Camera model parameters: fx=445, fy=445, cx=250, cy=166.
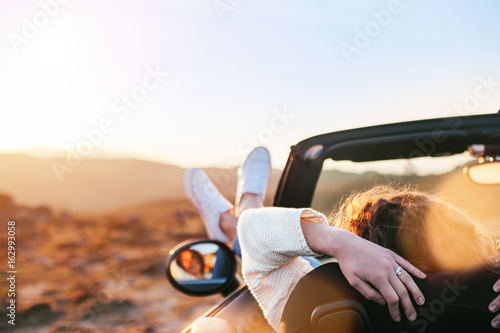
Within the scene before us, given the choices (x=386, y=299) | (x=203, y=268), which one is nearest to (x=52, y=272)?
(x=203, y=268)

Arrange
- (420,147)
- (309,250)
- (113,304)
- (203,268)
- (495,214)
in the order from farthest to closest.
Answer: (113,304), (203,268), (420,147), (495,214), (309,250)

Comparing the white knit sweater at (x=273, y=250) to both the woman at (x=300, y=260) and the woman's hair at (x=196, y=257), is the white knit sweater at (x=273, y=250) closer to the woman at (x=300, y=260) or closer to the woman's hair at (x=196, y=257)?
the woman at (x=300, y=260)

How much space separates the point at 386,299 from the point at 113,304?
588cm

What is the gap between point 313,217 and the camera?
1.23 metres

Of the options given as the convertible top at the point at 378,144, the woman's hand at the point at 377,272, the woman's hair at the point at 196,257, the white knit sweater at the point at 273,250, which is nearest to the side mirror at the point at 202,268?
the woman's hair at the point at 196,257

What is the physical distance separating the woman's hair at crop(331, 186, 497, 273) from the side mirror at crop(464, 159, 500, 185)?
0.74 meters

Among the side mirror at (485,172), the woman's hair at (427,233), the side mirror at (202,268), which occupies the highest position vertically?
the woman's hair at (427,233)

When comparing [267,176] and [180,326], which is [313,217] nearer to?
[267,176]

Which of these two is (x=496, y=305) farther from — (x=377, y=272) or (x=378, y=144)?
(x=378, y=144)

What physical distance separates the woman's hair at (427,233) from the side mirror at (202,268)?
1327 millimetres

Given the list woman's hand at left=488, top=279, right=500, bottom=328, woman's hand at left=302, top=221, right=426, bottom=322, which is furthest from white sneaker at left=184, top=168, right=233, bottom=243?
woman's hand at left=488, top=279, right=500, bottom=328

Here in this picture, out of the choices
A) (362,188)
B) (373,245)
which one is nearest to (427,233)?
(373,245)

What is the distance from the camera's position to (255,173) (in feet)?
12.3

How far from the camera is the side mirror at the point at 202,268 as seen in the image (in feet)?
7.95
